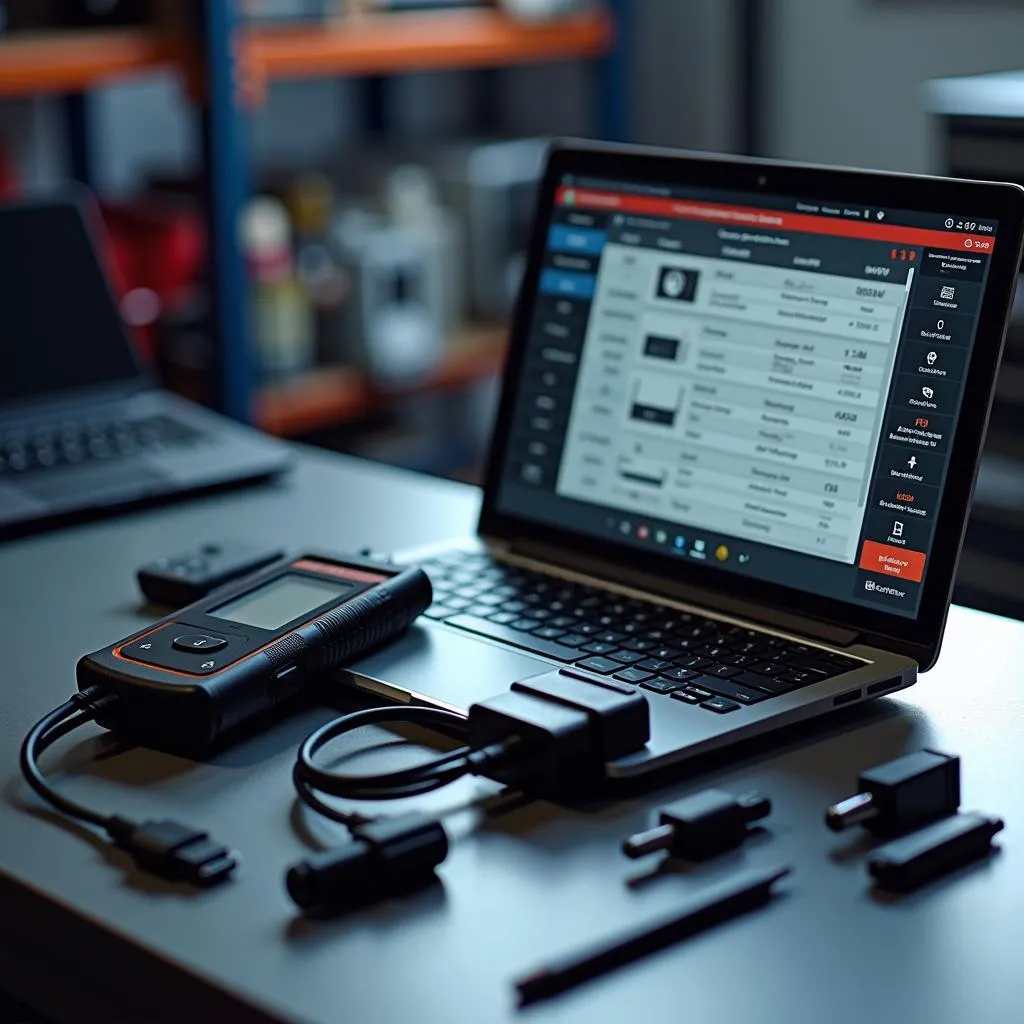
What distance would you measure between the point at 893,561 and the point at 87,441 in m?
0.69

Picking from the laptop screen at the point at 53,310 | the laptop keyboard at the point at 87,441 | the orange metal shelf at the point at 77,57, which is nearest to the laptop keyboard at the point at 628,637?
the laptop keyboard at the point at 87,441

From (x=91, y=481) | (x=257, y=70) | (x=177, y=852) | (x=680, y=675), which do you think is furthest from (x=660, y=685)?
(x=257, y=70)

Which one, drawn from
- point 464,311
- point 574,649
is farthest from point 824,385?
point 464,311

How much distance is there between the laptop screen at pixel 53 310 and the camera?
1.31 metres

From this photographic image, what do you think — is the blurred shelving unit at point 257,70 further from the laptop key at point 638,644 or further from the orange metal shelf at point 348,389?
the laptop key at point 638,644

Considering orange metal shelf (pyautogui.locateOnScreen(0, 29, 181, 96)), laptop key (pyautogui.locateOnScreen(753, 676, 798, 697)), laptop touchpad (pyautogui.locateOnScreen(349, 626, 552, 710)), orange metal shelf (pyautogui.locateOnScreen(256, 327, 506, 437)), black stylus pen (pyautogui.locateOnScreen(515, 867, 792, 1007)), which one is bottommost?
orange metal shelf (pyautogui.locateOnScreen(256, 327, 506, 437))

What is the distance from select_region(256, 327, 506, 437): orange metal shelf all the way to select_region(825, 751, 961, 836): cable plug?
154 cm

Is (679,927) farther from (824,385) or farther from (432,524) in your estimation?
(432,524)

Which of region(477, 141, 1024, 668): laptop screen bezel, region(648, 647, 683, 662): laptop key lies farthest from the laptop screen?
region(648, 647, 683, 662): laptop key

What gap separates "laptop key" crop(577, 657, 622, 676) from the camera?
0.81 metres

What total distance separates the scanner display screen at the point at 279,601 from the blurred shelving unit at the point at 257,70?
107 cm

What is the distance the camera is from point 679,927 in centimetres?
60

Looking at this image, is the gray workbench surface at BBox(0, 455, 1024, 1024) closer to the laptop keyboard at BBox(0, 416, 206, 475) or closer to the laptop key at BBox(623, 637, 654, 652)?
the laptop key at BBox(623, 637, 654, 652)

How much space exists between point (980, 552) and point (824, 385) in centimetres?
90
